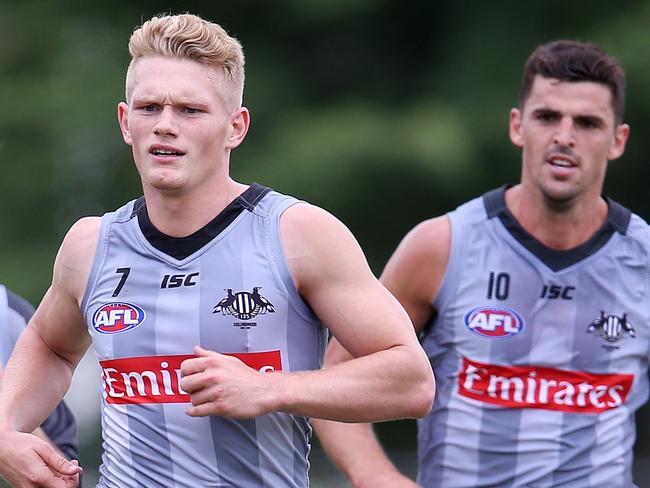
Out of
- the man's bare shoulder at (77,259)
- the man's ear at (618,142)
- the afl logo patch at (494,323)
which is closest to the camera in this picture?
the man's bare shoulder at (77,259)

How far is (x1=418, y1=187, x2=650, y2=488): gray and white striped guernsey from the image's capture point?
579 cm

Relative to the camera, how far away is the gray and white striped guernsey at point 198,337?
14.9 feet

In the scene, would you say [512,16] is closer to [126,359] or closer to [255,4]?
[255,4]

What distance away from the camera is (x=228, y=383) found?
13.6ft

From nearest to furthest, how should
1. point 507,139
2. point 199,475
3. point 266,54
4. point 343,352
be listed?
point 199,475, point 343,352, point 507,139, point 266,54

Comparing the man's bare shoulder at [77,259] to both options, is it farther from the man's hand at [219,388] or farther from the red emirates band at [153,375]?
the man's hand at [219,388]

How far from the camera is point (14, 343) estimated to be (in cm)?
576

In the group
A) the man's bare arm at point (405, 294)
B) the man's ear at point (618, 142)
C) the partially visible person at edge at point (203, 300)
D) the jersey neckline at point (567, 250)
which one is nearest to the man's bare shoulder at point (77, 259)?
the partially visible person at edge at point (203, 300)

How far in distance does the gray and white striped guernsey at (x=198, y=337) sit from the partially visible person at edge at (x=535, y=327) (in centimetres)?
122

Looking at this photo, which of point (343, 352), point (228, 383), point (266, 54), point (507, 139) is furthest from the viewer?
point (266, 54)

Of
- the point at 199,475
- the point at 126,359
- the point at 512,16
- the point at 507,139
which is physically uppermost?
the point at 512,16

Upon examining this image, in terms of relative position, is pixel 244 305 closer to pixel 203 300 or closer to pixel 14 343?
pixel 203 300

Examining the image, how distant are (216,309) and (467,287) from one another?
5.07 ft

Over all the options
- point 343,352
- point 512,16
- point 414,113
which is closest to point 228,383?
point 343,352
